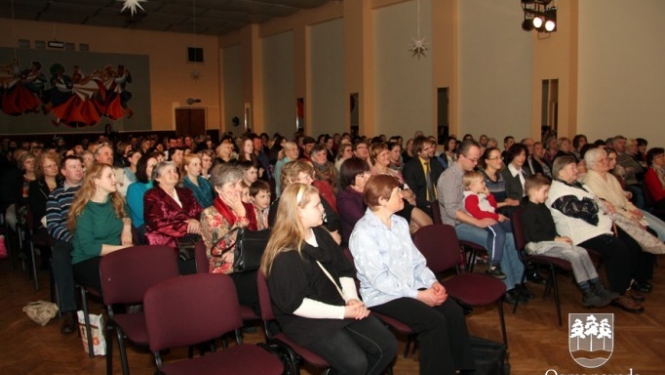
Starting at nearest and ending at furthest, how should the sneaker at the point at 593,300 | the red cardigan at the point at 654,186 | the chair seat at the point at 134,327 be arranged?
the chair seat at the point at 134,327 → the sneaker at the point at 593,300 → the red cardigan at the point at 654,186

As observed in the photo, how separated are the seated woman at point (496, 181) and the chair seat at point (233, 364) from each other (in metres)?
3.59

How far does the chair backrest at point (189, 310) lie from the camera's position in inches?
106

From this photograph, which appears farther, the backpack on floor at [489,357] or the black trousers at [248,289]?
the black trousers at [248,289]

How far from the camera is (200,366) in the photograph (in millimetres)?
2641

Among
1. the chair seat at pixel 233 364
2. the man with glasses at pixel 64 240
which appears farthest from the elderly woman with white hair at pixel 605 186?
the man with glasses at pixel 64 240

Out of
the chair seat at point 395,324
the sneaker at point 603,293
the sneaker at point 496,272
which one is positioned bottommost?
the sneaker at point 603,293

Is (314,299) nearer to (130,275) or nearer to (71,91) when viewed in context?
(130,275)

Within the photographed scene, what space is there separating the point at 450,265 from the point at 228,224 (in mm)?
1581

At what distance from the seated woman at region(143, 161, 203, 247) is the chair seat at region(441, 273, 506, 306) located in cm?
201

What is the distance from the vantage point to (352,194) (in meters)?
4.72

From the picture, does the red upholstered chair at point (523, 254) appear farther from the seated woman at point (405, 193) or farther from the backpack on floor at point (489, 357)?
the backpack on floor at point (489, 357)

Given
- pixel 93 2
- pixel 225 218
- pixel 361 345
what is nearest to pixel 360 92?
pixel 93 2

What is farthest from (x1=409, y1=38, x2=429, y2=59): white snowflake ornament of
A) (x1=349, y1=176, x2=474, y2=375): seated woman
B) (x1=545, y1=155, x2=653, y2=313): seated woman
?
(x1=349, y1=176, x2=474, y2=375): seated woman

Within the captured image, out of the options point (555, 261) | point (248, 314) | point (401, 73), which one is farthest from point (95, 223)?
point (401, 73)
